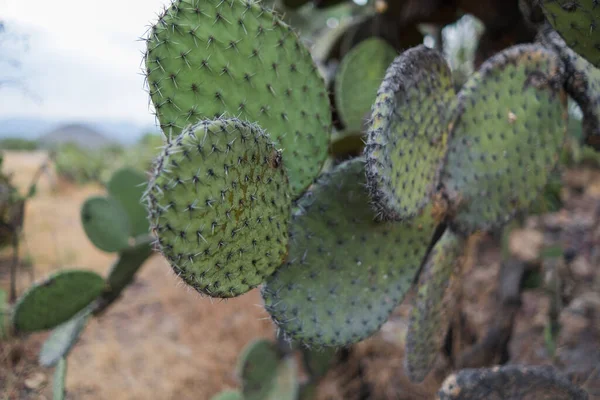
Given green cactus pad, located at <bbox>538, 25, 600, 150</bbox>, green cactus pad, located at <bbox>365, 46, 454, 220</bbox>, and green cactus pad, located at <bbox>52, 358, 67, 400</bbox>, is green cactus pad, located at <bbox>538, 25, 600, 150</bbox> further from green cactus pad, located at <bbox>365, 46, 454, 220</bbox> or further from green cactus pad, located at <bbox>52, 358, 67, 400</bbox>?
green cactus pad, located at <bbox>52, 358, 67, 400</bbox>

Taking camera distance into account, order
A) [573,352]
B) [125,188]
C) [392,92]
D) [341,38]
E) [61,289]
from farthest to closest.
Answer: [341,38]
[125,188]
[573,352]
[61,289]
[392,92]

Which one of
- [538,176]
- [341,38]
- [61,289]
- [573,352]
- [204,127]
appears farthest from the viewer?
[341,38]

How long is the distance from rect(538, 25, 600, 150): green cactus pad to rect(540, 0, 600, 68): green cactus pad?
220mm

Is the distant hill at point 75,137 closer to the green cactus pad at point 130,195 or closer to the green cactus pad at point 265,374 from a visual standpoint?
the green cactus pad at point 130,195

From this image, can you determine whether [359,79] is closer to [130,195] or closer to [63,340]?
[130,195]

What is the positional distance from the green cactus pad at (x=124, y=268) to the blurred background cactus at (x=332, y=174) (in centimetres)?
11

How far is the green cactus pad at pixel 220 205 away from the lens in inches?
20.9

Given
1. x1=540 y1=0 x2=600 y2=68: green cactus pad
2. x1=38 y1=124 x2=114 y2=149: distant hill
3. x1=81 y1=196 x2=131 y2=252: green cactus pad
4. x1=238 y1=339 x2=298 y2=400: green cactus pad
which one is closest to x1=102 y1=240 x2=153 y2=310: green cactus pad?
x1=81 y1=196 x2=131 y2=252: green cactus pad

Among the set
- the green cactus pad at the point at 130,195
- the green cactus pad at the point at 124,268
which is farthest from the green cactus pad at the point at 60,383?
the green cactus pad at the point at 130,195

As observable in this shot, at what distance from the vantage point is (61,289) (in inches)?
49.1

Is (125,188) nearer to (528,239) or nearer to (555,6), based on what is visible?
(555,6)

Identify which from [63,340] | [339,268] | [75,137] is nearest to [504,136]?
[339,268]

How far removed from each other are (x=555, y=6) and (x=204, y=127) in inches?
24.2

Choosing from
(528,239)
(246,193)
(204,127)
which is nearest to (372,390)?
(246,193)
